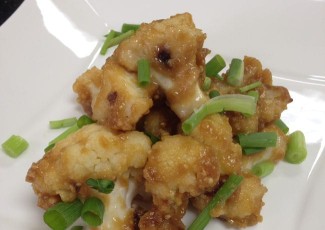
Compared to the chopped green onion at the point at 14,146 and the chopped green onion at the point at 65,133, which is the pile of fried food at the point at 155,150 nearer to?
the chopped green onion at the point at 65,133

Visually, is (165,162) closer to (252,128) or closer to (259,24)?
(252,128)

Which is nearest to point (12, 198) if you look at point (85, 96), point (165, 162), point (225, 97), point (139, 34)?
point (85, 96)

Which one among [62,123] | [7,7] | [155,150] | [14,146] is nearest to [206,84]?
[155,150]

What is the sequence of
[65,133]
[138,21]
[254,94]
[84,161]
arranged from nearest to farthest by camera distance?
1. [84,161]
2. [254,94]
3. [65,133]
4. [138,21]

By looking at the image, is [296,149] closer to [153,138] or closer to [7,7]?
[153,138]

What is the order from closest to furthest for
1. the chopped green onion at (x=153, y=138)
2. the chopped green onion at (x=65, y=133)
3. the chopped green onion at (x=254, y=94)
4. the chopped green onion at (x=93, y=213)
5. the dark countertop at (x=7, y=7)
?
the chopped green onion at (x=93, y=213)
the chopped green onion at (x=153, y=138)
the chopped green onion at (x=254, y=94)
the chopped green onion at (x=65, y=133)
the dark countertop at (x=7, y=7)

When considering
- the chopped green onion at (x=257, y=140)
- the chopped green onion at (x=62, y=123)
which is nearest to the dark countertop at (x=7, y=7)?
the chopped green onion at (x=62, y=123)

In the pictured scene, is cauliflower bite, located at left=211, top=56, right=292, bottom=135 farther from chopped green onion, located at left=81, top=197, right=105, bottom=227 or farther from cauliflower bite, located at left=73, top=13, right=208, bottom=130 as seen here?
chopped green onion, located at left=81, top=197, right=105, bottom=227
